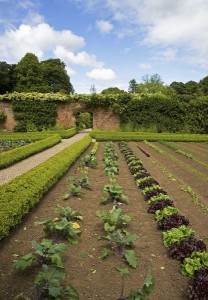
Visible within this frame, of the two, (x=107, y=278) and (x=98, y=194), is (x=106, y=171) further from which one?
(x=107, y=278)

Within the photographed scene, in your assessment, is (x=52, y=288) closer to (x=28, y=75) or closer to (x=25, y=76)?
(x=28, y=75)

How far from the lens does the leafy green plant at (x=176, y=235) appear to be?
223 inches

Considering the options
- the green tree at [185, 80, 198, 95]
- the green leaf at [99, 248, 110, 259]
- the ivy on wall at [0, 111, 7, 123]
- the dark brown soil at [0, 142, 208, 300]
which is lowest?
the dark brown soil at [0, 142, 208, 300]

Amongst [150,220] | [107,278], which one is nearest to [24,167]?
[150,220]

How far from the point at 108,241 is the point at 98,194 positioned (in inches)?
134

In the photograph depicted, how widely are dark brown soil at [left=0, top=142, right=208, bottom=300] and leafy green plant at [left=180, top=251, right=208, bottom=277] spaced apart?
12 centimetres

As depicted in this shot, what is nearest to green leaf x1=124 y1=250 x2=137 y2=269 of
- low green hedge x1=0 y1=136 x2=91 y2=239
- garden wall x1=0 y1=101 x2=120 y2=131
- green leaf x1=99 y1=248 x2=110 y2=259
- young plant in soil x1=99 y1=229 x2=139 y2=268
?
young plant in soil x1=99 y1=229 x2=139 y2=268

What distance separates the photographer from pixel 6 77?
2302 inches

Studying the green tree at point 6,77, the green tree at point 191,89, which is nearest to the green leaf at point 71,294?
the green tree at point 6,77

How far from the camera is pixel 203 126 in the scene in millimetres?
34188

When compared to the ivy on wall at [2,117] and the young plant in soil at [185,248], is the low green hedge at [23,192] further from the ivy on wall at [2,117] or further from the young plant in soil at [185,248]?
Result: the ivy on wall at [2,117]

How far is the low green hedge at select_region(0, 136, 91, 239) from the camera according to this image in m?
6.18

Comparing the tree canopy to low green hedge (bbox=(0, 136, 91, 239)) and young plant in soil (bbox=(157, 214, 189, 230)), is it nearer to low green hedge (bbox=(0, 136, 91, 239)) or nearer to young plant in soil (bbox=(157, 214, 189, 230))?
low green hedge (bbox=(0, 136, 91, 239))

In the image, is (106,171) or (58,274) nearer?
(58,274)
